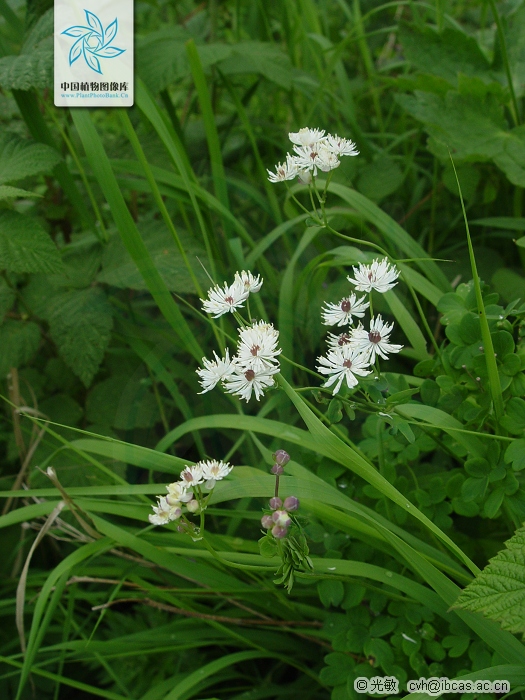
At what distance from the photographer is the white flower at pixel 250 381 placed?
2.52 ft

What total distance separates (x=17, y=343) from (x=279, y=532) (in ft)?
3.10

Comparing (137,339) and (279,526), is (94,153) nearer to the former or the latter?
(137,339)

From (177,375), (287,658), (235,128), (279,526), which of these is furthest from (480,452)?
(235,128)

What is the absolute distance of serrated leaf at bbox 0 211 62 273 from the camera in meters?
1.21

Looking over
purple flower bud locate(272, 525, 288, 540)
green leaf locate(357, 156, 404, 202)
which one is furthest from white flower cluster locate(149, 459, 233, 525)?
green leaf locate(357, 156, 404, 202)

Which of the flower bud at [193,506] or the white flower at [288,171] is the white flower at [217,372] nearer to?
the flower bud at [193,506]

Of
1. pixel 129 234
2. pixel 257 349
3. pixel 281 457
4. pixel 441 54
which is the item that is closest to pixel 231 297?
pixel 257 349

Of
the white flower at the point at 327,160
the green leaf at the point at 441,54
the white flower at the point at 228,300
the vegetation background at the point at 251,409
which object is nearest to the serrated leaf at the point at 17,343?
the vegetation background at the point at 251,409

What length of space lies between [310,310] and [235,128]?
0.99m

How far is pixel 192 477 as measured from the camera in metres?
0.78

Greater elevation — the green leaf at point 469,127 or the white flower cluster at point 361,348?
the green leaf at point 469,127

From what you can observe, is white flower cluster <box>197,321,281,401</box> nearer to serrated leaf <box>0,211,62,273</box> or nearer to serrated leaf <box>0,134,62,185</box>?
serrated leaf <box>0,211,62,273</box>

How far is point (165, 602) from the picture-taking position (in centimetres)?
135

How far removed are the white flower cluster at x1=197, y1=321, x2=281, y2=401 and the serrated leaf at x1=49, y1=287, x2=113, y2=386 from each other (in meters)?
0.57
